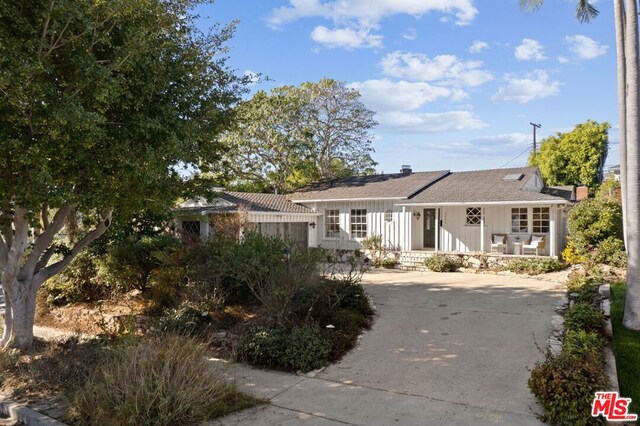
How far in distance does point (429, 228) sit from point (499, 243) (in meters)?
3.43

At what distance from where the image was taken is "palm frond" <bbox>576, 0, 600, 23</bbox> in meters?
12.2

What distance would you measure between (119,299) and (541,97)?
1585 centimetres

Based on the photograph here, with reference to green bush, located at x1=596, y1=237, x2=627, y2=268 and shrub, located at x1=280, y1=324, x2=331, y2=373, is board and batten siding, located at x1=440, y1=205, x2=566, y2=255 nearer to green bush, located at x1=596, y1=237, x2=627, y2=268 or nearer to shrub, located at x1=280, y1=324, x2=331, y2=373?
green bush, located at x1=596, y1=237, x2=627, y2=268

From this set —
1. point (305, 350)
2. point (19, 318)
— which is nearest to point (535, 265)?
point (305, 350)

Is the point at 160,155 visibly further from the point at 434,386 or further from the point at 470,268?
the point at 470,268

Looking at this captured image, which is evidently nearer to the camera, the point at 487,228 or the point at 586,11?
the point at 586,11

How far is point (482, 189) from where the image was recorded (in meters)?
17.8

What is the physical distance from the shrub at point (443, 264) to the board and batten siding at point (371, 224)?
223cm

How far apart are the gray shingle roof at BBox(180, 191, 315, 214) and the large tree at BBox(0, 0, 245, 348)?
8717 mm

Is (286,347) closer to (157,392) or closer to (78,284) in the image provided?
(157,392)

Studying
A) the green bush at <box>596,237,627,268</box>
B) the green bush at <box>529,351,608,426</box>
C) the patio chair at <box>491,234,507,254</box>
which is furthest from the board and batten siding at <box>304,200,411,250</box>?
the green bush at <box>529,351,608,426</box>

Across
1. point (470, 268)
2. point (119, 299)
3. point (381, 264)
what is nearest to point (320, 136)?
point (381, 264)

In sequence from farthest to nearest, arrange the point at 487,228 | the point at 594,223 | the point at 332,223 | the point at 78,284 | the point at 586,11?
the point at 332,223, the point at 487,228, the point at 594,223, the point at 586,11, the point at 78,284

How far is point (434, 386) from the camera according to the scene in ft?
18.1
